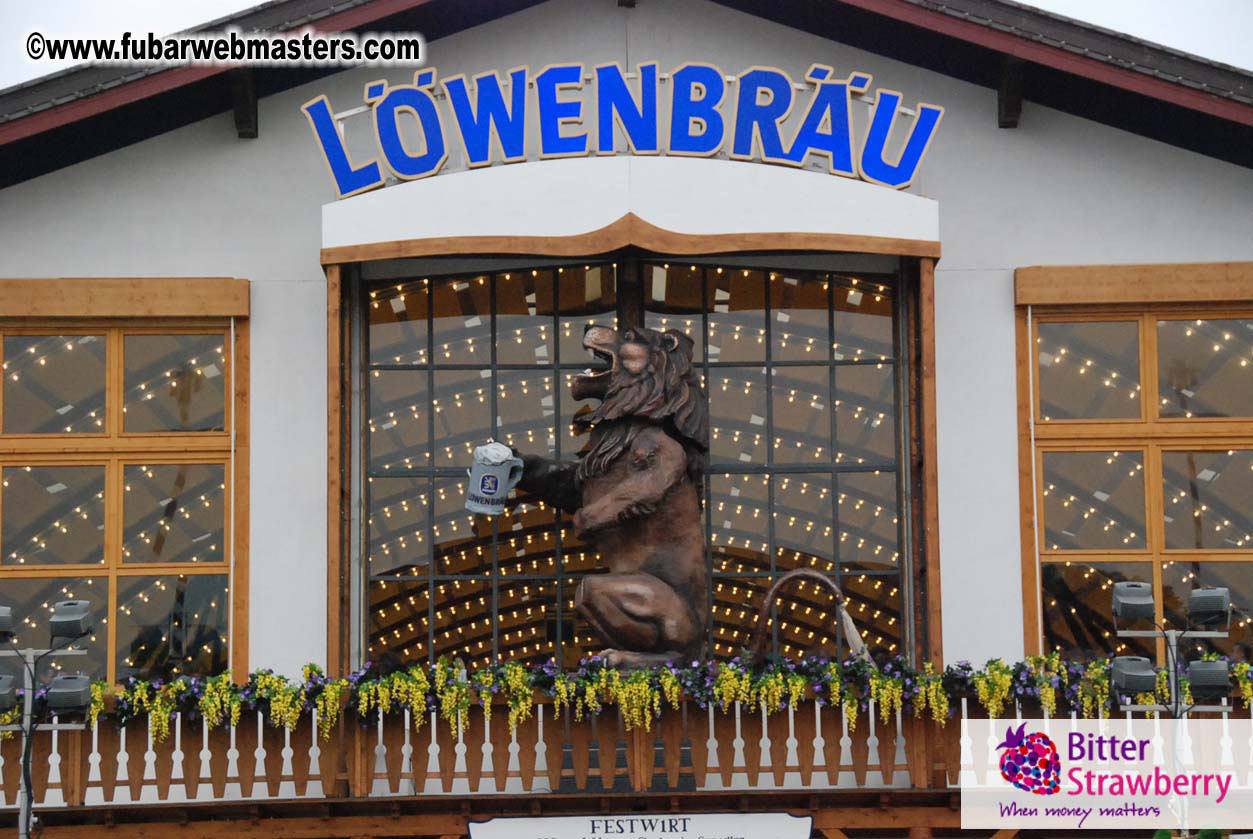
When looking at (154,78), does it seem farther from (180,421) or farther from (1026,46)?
(1026,46)

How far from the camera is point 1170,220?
60.2ft

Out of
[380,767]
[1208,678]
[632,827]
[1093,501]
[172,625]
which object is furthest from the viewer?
[1093,501]

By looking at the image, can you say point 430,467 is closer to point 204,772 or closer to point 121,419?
point 121,419

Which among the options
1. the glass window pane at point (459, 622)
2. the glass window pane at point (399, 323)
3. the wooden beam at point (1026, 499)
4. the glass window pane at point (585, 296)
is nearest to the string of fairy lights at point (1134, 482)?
the wooden beam at point (1026, 499)

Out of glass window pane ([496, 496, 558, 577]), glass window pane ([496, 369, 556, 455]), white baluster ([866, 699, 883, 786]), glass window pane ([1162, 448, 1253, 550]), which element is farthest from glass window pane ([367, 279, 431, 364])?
glass window pane ([1162, 448, 1253, 550])

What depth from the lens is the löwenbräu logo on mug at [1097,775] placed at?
16375 millimetres

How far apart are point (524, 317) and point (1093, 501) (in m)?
4.55

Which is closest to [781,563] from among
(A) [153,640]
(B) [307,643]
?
(B) [307,643]

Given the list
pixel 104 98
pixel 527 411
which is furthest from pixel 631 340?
pixel 104 98

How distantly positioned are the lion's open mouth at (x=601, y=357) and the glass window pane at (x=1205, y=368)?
424 cm

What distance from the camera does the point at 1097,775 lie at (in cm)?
1647

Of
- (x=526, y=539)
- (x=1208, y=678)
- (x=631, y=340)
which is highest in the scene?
(x=631, y=340)

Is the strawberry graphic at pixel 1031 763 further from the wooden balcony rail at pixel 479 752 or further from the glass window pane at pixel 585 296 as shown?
the glass window pane at pixel 585 296

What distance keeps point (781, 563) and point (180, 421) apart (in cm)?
468
